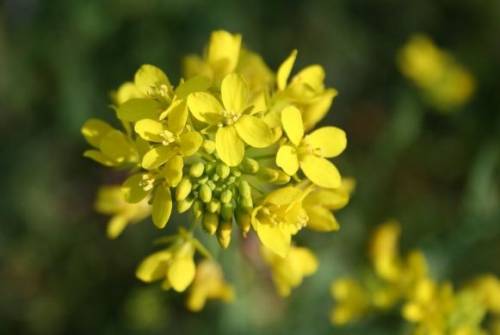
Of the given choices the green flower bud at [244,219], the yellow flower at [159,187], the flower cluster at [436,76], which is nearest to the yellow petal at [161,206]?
the yellow flower at [159,187]

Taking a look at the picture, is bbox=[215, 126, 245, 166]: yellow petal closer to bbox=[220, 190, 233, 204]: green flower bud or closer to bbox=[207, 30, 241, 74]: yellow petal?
bbox=[220, 190, 233, 204]: green flower bud

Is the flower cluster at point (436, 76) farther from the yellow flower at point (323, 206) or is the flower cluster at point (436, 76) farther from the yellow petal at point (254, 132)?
the yellow petal at point (254, 132)

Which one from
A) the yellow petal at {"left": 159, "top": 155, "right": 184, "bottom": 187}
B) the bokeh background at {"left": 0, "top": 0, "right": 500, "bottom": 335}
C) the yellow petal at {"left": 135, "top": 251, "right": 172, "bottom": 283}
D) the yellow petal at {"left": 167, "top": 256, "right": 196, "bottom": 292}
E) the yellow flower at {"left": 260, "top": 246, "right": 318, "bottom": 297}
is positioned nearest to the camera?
the yellow petal at {"left": 159, "top": 155, "right": 184, "bottom": 187}

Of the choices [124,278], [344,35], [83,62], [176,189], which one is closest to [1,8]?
[83,62]

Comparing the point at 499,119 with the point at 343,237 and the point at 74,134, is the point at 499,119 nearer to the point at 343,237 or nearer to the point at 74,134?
the point at 343,237

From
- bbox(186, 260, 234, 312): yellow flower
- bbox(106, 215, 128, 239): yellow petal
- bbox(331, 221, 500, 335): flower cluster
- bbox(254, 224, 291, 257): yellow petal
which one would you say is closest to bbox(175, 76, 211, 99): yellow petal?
bbox(254, 224, 291, 257): yellow petal

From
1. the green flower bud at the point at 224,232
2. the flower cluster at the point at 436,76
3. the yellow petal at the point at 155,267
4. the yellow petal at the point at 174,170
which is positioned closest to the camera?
the yellow petal at the point at 174,170

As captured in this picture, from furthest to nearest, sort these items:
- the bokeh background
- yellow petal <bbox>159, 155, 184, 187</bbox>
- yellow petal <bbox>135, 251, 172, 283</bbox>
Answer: the bokeh background < yellow petal <bbox>135, 251, 172, 283</bbox> < yellow petal <bbox>159, 155, 184, 187</bbox>
